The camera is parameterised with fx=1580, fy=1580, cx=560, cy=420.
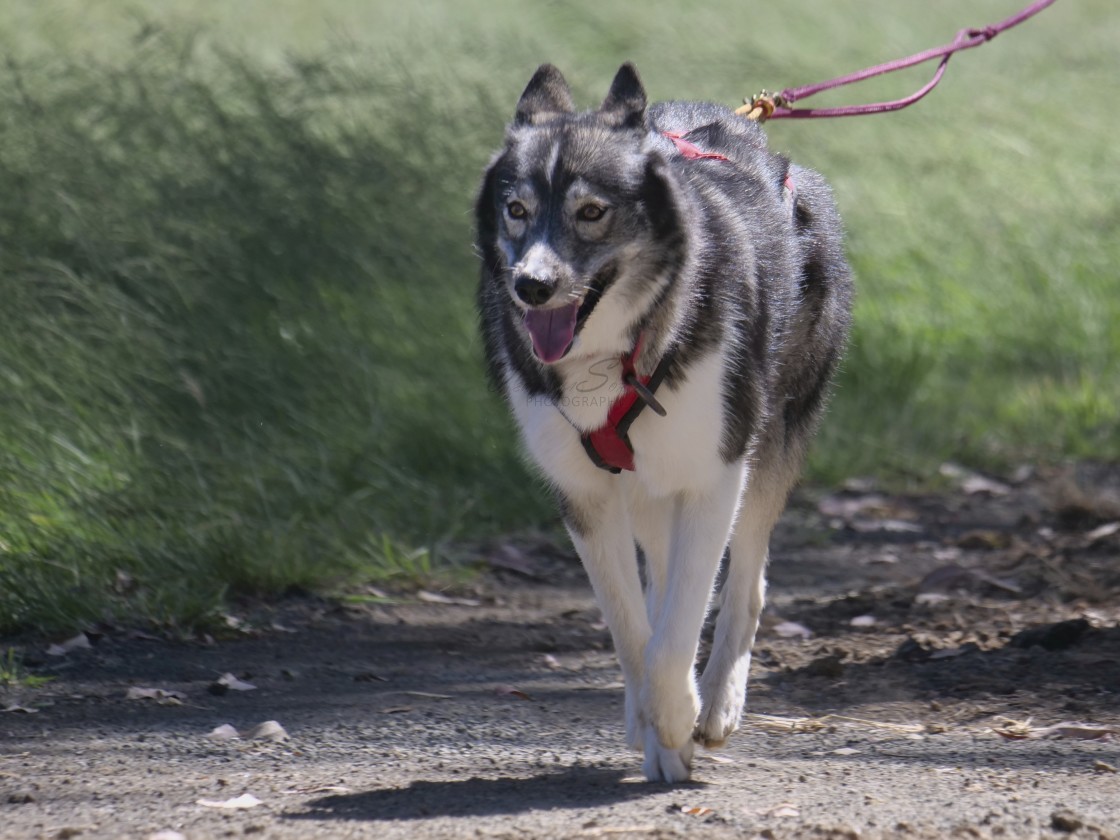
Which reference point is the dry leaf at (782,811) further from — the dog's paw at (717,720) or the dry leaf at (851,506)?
the dry leaf at (851,506)

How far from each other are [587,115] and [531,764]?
1524 mm

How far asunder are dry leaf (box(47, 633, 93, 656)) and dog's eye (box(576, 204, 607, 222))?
6.71 ft

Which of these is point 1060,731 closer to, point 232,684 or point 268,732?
point 268,732

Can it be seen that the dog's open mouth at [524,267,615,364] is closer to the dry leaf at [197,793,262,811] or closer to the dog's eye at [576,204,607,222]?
the dog's eye at [576,204,607,222]

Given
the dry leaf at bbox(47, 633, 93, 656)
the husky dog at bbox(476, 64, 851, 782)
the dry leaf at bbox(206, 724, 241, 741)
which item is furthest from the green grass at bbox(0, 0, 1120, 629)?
the husky dog at bbox(476, 64, 851, 782)

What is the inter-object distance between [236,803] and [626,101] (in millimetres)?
1823

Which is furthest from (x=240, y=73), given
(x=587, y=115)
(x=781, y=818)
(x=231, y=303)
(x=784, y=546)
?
(x=781, y=818)

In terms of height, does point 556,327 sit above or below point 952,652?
above

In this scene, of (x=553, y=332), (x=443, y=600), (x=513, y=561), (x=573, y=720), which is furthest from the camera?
(x=513, y=561)

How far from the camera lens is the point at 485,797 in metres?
3.35

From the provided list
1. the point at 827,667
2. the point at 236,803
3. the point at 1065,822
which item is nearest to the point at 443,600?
the point at 827,667

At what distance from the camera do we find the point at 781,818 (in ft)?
10.3

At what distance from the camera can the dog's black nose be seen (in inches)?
130

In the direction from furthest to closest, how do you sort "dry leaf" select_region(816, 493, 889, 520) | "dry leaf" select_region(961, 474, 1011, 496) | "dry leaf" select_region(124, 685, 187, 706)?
"dry leaf" select_region(961, 474, 1011, 496), "dry leaf" select_region(816, 493, 889, 520), "dry leaf" select_region(124, 685, 187, 706)
